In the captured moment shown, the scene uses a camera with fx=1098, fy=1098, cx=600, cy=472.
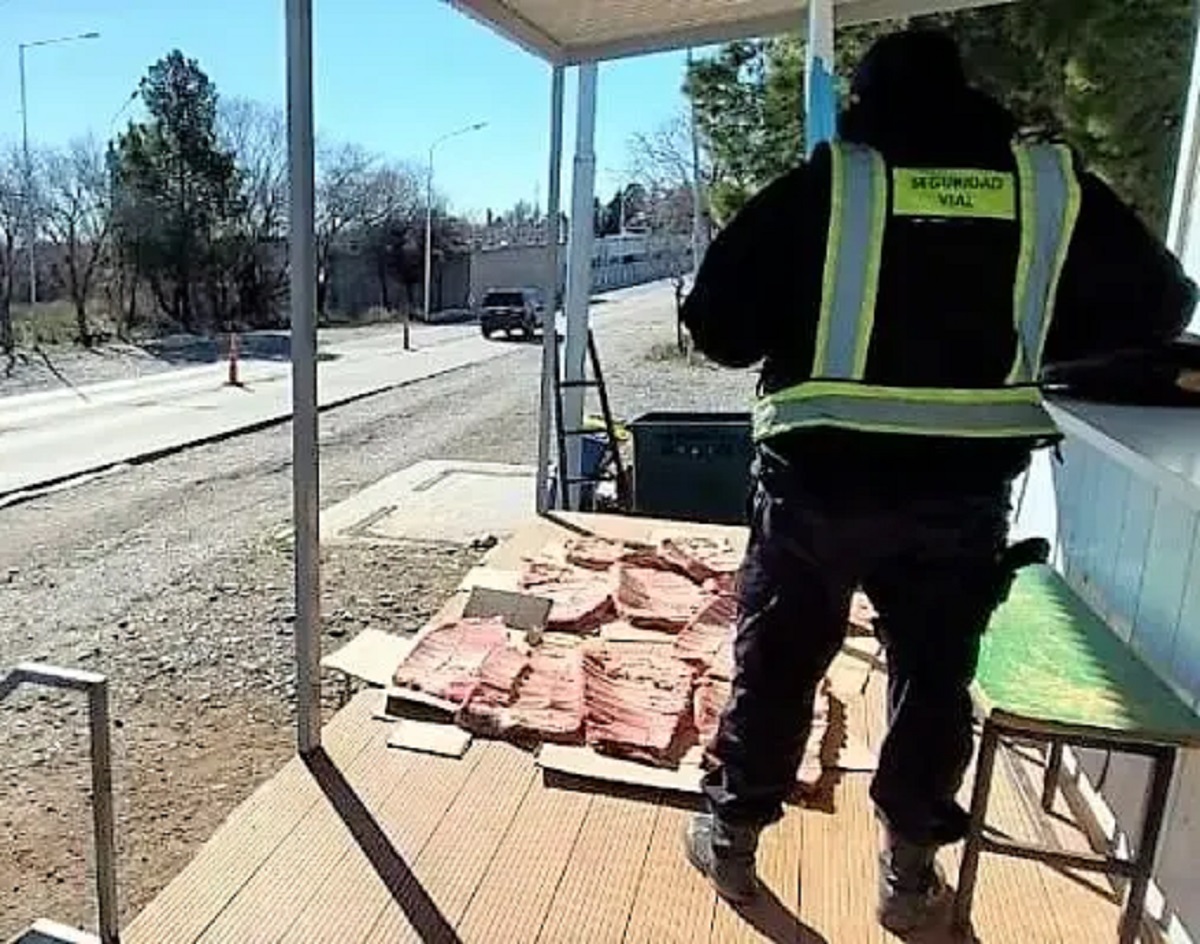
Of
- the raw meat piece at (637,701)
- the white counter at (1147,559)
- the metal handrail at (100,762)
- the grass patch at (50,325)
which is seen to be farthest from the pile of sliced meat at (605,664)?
the grass patch at (50,325)

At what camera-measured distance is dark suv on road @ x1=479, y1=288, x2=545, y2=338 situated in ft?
73.1

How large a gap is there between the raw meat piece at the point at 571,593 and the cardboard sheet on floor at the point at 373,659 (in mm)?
433

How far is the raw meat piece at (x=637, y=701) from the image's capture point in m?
2.38

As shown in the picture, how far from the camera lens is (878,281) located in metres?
1.47

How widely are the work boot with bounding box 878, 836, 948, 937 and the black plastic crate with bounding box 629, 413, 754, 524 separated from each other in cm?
323

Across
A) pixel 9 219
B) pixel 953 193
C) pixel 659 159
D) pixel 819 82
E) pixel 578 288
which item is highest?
pixel 659 159

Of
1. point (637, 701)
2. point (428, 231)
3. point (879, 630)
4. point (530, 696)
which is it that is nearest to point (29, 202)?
point (428, 231)

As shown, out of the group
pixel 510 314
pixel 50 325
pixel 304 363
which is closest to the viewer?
pixel 304 363

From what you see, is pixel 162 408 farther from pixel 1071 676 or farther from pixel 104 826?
pixel 1071 676

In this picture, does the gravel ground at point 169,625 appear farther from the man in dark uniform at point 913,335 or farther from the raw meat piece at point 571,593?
the man in dark uniform at point 913,335

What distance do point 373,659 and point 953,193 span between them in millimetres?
1954

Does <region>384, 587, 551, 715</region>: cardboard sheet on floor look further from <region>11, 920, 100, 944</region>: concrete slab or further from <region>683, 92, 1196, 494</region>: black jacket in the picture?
<region>683, 92, 1196, 494</region>: black jacket

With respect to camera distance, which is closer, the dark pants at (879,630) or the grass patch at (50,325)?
the dark pants at (879,630)

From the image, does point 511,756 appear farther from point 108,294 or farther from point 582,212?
point 108,294
